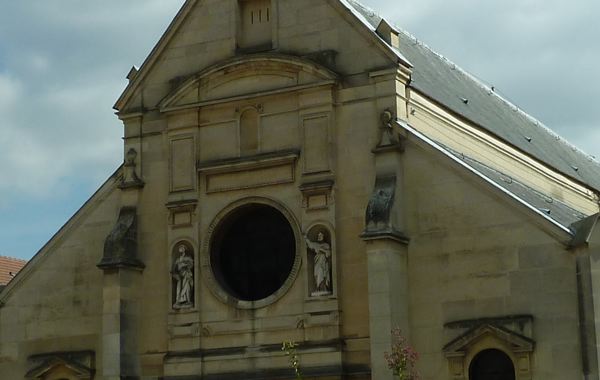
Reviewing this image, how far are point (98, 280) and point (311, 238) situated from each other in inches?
258

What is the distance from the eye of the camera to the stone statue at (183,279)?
107 ft

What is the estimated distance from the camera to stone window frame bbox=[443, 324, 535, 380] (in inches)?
1102

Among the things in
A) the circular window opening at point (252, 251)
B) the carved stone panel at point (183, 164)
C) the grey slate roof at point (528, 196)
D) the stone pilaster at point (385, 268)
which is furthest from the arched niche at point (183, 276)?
the grey slate roof at point (528, 196)

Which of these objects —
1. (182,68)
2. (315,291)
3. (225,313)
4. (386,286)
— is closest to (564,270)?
(386,286)

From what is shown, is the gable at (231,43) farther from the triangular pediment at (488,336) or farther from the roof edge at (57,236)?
the triangular pediment at (488,336)

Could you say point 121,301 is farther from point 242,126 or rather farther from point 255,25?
point 255,25

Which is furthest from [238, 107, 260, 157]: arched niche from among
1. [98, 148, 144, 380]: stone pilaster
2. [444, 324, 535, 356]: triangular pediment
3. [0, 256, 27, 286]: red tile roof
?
[0, 256, 27, 286]: red tile roof

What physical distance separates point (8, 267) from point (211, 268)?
959 inches

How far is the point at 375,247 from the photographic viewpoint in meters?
29.6

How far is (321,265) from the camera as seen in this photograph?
3108cm

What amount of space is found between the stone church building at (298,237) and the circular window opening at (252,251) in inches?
1.9

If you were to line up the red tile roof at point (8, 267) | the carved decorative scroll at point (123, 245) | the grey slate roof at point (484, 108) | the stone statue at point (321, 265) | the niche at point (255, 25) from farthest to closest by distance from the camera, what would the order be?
the red tile roof at point (8, 267) → the grey slate roof at point (484, 108) → the niche at point (255, 25) → the carved decorative scroll at point (123, 245) → the stone statue at point (321, 265)

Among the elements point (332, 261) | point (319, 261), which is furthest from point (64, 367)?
point (332, 261)

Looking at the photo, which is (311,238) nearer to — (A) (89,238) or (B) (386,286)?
(B) (386,286)
